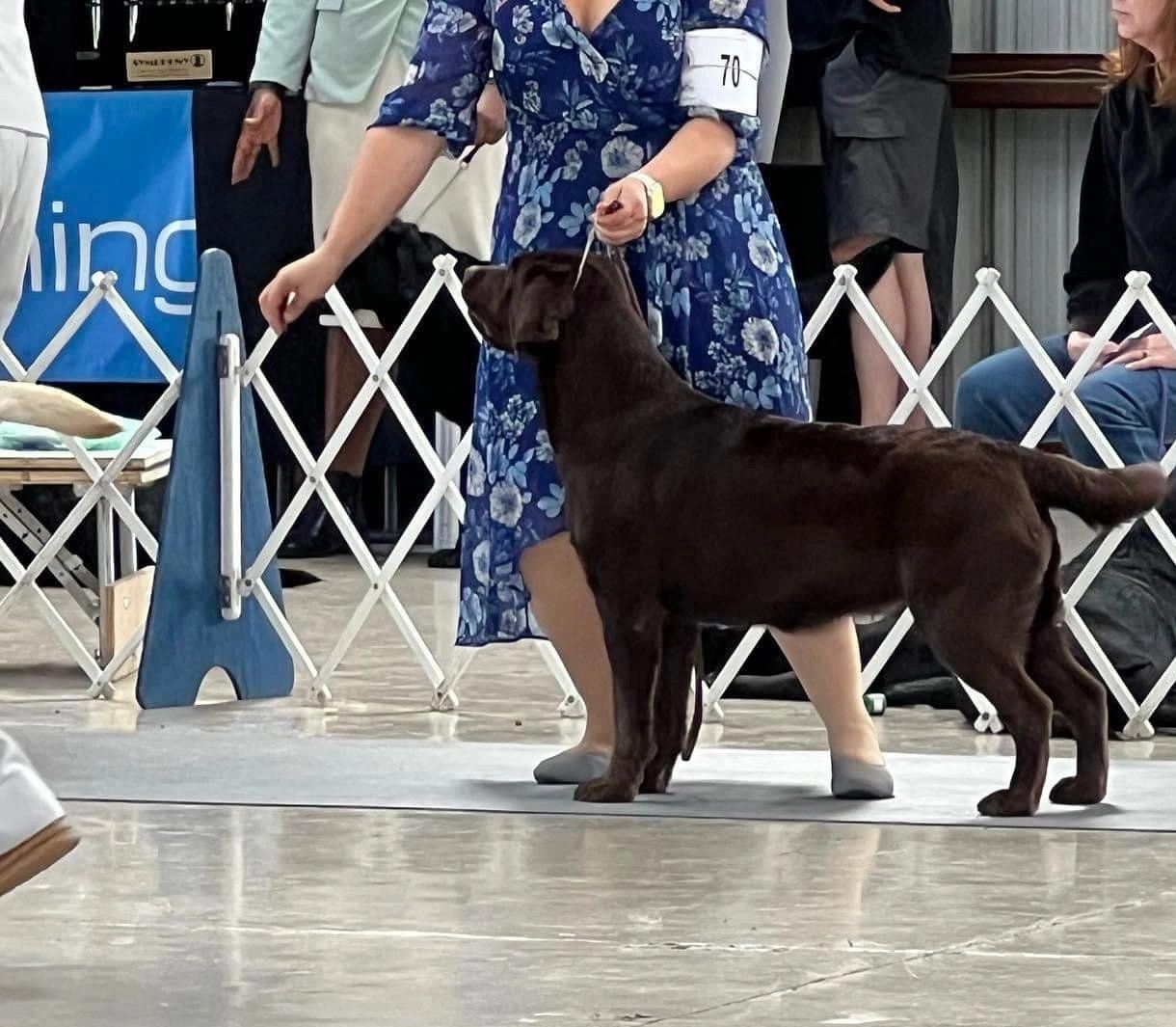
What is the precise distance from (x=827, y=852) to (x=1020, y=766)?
30 cm

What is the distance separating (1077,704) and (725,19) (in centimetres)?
85

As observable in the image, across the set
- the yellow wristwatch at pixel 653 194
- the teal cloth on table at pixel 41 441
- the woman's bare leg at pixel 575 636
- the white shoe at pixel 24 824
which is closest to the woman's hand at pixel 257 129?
the teal cloth on table at pixel 41 441

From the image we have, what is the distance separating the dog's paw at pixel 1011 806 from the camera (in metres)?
2.86

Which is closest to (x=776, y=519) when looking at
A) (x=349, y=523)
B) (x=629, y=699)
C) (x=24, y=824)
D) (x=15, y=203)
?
(x=629, y=699)

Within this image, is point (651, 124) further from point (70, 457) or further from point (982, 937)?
point (70, 457)

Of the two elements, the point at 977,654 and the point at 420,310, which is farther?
the point at 420,310

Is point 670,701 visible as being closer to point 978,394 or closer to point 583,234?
point 583,234

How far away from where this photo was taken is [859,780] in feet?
9.84

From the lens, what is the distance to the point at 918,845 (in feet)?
8.90

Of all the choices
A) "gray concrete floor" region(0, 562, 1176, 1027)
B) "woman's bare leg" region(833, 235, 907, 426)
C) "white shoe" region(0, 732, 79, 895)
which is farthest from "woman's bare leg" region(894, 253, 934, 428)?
"white shoe" region(0, 732, 79, 895)

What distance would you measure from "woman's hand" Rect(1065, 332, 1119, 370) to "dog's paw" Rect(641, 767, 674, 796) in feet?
3.76

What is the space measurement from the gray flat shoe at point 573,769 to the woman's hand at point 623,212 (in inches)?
24.8

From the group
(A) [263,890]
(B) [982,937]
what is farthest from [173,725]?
(B) [982,937]

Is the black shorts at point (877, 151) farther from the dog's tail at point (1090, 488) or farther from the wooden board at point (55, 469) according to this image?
the dog's tail at point (1090, 488)
